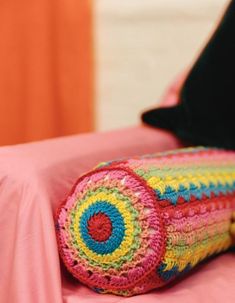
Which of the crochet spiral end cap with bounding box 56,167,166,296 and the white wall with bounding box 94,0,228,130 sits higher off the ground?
the white wall with bounding box 94,0,228,130

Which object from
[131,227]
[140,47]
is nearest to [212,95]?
[131,227]

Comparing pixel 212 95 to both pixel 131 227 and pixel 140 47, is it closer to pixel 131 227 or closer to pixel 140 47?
pixel 131 227

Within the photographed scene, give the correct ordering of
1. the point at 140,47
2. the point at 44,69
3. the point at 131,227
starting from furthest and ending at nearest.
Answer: the point at 140,47 < the point at 44,69 < the point at 131,227

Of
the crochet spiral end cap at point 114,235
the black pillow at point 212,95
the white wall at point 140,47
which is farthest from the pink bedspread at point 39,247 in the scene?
the white wall at point 140,47

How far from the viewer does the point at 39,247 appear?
2.30 ft

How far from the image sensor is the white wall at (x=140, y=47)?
1.70 meters

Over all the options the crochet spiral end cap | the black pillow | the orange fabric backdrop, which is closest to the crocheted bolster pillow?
the crochet spiral end cap

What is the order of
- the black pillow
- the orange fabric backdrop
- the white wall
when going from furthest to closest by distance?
the white wall
the orange fabric backdrop
the black pillow

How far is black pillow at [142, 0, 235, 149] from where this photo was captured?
1.11m

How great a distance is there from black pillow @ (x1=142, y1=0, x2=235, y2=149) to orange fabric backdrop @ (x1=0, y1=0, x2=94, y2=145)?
64 cm

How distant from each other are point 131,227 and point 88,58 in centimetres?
116

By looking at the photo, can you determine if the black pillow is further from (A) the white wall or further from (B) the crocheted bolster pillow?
(A) the white wall

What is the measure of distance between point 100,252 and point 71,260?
5cm

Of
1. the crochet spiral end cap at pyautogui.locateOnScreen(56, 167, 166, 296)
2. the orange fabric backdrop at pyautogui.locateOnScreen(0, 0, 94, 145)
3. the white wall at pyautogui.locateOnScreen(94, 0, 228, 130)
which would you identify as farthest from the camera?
the white wall at pyautogui.locateOnScreen(94, 0, 228, 130)
